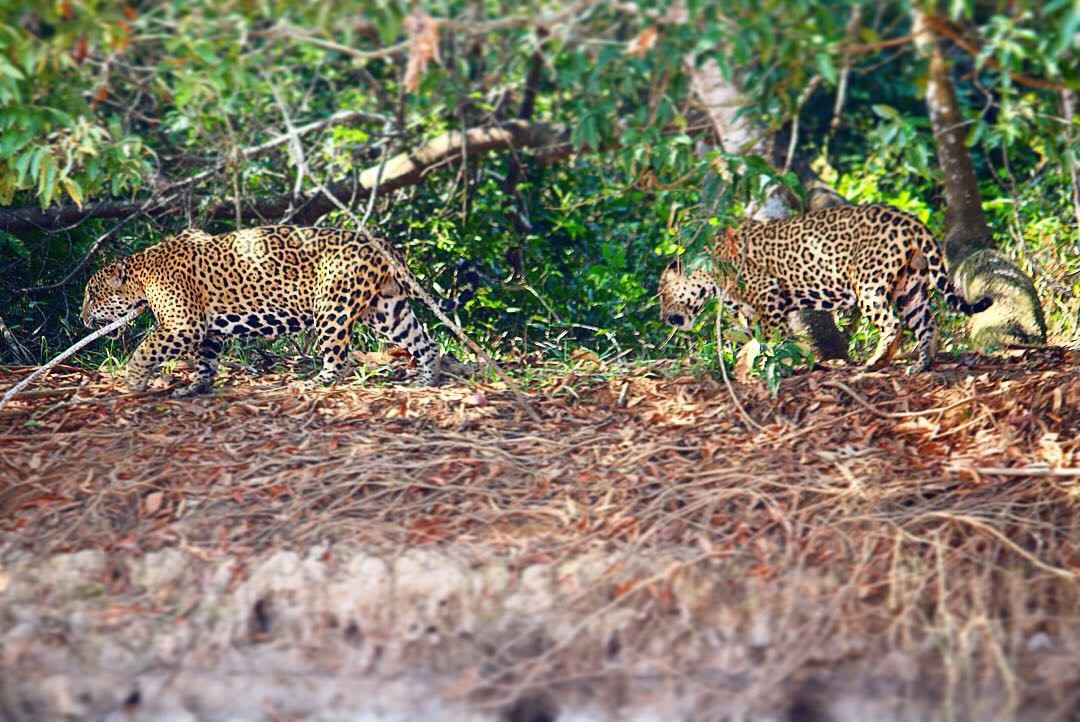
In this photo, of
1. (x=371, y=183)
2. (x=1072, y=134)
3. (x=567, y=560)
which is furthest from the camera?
(x=371, y=183)

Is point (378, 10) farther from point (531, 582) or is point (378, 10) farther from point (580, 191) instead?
point (580, 191)

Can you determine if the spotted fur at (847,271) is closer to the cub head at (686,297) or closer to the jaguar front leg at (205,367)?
the cub head at (686,297)

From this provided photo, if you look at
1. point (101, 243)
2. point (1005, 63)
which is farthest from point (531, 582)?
point (101, 243)

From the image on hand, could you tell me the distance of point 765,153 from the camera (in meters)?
8.80

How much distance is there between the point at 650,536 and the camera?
630cm

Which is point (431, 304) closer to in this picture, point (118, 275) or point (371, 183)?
point (371, 183)

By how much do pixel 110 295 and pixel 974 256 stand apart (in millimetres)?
5736

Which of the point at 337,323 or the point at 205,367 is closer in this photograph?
the point at 337,323

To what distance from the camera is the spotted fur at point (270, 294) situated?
27.6 feet

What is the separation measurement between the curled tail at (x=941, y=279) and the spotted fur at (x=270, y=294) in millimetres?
3177

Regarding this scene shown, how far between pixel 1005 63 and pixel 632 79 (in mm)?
1665

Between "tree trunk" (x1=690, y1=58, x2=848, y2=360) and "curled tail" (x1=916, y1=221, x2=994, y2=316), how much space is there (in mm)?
751

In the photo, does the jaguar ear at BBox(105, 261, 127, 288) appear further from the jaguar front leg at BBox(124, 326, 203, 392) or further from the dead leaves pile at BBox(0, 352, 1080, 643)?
the dead leaves pile at BBox(0, 352, 1080, 643)

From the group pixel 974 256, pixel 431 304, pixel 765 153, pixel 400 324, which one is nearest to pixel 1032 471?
pixel 974 256
